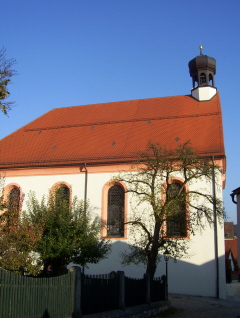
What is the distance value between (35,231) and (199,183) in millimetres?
8483

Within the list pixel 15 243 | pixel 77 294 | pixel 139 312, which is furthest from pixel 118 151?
pixel 77 294

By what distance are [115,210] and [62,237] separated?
16.4 ft

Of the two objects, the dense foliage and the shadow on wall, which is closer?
the dense foliage

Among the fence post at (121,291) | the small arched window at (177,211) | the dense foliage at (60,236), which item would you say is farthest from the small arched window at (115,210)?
the fence post at (121,291)

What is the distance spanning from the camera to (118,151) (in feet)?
63.3

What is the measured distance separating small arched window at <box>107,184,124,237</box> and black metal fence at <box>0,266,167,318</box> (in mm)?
6140

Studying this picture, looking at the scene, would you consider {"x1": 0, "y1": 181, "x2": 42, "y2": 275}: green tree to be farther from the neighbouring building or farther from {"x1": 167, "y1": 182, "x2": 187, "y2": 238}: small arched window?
the neighbouring building

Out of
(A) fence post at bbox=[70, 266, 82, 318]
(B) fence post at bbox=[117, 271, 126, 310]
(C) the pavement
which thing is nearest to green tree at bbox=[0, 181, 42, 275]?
(A) fence post at bbox=[70, 266, 82, 318]

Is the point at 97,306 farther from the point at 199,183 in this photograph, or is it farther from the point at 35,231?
the point at 199,183

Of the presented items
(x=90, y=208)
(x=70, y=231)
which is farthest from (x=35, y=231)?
(x=90, y=208)

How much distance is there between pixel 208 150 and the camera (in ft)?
59.0

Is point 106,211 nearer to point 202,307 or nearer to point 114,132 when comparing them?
point 114,132

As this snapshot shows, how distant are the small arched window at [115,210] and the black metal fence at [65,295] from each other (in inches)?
242

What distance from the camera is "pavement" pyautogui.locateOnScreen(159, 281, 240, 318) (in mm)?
12078
